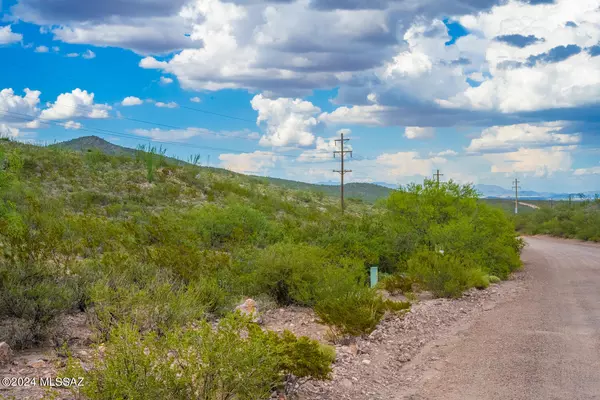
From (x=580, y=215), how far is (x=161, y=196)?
45.5 metres

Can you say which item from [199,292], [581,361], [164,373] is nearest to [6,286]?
[199,292]

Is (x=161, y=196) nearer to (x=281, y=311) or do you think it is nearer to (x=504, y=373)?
(x=281, y=311)

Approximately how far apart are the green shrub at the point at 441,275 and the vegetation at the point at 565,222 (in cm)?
3964

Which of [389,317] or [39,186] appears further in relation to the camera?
[39,186]

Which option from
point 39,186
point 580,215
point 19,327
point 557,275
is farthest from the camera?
point 580,215

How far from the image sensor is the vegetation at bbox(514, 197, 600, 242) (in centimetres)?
5717

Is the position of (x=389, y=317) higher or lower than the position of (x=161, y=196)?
lower

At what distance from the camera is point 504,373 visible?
10688 millimetres

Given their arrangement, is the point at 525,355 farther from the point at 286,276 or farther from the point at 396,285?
the point at 396,285

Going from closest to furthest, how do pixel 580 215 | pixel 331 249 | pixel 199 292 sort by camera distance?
pixel 199 292, pixel 331 249, pixel 580 215

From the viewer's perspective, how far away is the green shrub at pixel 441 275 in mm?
19703

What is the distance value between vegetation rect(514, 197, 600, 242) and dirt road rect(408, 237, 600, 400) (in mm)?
40322

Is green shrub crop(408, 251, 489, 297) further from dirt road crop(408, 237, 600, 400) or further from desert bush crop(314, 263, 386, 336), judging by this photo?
desert bush crop(314, 263, 386, 336)

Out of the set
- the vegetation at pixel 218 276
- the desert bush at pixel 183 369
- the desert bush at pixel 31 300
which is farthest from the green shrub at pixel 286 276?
the desert bush at pixel 183 369
